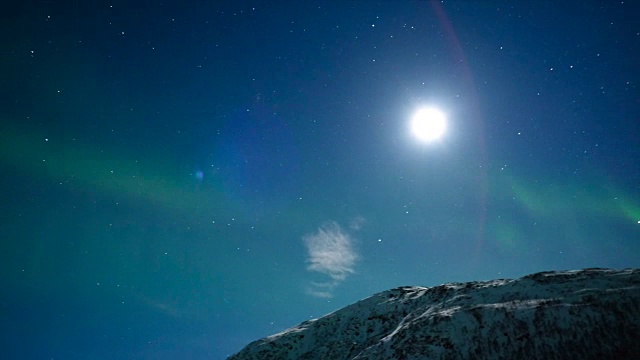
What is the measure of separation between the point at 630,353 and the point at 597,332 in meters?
2.51

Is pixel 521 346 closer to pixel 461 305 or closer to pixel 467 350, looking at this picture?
pixel 467 350

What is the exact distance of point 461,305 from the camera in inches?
1682

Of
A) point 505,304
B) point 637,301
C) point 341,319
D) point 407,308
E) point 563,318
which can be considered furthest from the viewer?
point 341,319

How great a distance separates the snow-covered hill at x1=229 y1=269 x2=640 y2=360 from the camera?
27.6 metres

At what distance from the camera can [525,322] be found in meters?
32.4

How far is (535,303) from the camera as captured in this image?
3403 cm

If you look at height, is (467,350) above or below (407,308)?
below

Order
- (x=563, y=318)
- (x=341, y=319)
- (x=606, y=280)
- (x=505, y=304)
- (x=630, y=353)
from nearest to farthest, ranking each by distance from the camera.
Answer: (x=630, y=353) < (x=563, y=318) < (x=606, y=280) < (x=505, y=304) < (x=341, y=319)

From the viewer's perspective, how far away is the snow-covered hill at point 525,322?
27594 millimetres

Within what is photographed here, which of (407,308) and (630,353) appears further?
(407,308)

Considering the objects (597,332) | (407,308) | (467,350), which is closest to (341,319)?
(407,308)

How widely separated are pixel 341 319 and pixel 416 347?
99.5 feet

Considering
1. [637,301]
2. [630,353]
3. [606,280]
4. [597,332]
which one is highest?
[606,280]

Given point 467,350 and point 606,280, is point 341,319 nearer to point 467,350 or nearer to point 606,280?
point 467,350
